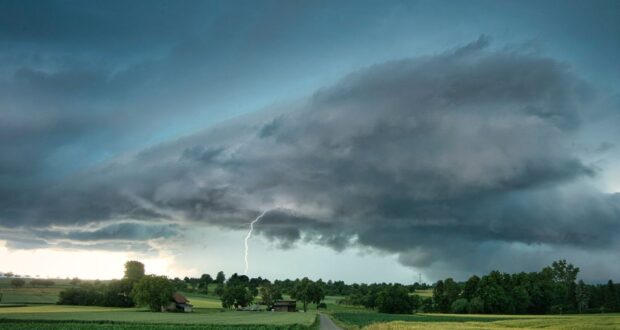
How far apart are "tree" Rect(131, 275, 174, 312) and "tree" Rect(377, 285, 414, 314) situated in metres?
68.5

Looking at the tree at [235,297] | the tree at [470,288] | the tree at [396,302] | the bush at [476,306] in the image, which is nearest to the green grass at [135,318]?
the tree at [235,297]

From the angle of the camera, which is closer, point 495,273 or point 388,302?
point 388,302

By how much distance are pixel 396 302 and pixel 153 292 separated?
246ft

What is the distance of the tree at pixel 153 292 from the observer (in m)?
140

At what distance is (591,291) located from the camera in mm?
185875

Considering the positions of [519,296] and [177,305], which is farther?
[519,296]

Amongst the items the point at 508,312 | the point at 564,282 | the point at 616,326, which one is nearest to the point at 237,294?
the point at 508,312

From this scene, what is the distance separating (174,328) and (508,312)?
4766 inches

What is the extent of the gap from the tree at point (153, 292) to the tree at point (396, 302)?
225 ft

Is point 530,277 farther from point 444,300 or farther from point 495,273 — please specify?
point 444,300

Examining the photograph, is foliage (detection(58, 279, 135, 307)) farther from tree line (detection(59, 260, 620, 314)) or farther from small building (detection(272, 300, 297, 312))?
small building (detection(272, 300, 297, 312))

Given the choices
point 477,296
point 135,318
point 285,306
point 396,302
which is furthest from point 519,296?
point 135,318

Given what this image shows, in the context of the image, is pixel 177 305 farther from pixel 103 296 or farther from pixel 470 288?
pixel 470 288

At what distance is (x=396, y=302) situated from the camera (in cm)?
17075
